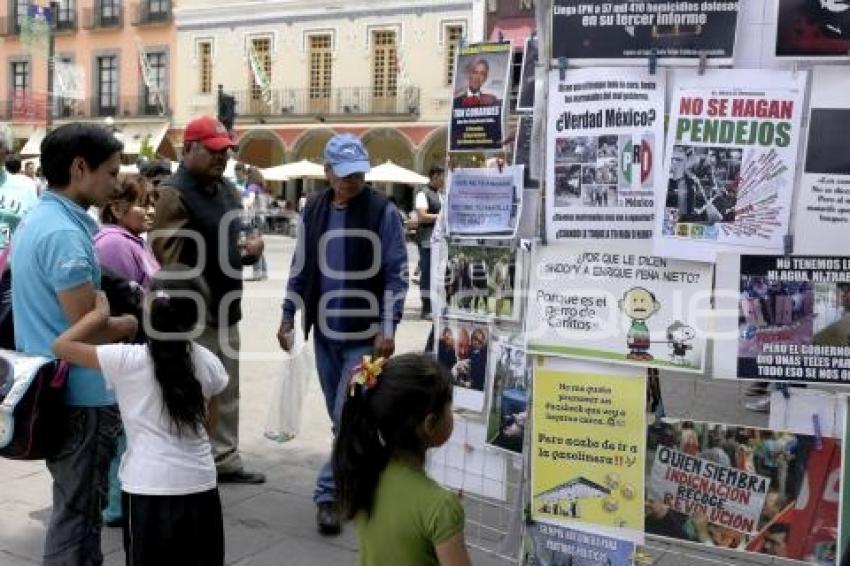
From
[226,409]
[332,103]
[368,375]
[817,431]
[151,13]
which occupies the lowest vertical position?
[226,409]

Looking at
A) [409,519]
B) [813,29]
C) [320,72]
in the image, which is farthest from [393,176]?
[409,519]

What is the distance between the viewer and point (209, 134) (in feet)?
14.3

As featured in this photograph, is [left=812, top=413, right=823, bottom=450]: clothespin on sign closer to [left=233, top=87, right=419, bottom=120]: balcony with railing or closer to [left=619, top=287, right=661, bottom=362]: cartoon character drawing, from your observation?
[left=619, top=287, right=661, bottom=362]: cartoon character drawing

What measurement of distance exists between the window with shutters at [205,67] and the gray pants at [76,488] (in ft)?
111

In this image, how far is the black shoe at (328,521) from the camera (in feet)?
13.3

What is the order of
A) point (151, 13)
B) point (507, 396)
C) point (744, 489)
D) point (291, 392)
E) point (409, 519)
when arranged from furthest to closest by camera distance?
point (151, 13) < point (291, 392) < point (507, 396) < point (744, 489) < point (409, 519)

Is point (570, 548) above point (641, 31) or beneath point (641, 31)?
beneath

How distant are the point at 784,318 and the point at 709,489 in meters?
0.58

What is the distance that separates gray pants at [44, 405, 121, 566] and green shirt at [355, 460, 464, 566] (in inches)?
48.7

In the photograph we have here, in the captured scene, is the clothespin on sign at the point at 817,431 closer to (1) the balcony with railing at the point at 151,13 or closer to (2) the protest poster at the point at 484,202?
(2) the protest poster at the point at 484,202

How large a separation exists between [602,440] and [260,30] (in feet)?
106

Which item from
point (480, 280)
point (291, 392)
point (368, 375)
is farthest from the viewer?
point (291, 392)

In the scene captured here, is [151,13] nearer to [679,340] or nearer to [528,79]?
[528,79]

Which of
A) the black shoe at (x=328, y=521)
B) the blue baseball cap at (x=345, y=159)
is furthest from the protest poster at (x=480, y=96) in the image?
the black shoe at (x=328, y=521)
